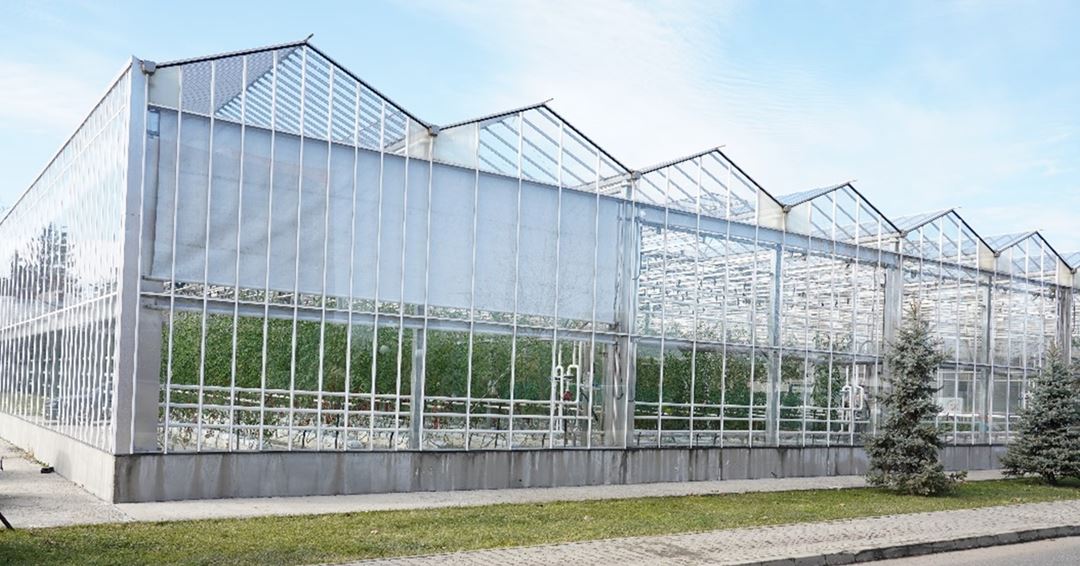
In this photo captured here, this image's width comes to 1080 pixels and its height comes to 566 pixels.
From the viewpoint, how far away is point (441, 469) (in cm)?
1923

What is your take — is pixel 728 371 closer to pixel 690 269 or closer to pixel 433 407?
pixel 690 269

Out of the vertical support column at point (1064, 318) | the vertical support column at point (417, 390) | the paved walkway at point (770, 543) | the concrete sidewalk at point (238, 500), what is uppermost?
the vertical support column at point (1064, 318)

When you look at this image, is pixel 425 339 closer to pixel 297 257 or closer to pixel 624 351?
pixel 297 257

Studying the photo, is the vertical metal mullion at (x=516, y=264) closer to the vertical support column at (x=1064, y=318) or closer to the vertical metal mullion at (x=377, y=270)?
the vertical metal mullion at (x=377, y=270)

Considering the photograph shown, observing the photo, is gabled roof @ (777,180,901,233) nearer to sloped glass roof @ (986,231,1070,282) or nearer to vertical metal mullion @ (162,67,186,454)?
sloped glass roof @ (986,231,1070,282)

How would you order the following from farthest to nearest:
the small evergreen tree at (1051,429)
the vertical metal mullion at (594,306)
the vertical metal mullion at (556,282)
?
the small evergreen tree at (1051,429), the vertical metal mullion at (594,306), the vertical metal mullion at (556,282)

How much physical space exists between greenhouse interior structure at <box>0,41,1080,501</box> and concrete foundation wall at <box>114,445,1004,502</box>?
5 cm

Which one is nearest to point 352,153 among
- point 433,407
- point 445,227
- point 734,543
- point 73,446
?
point 445,227

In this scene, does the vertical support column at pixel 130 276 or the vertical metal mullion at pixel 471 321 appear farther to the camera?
the vertical metal mullion at pixel 471 321

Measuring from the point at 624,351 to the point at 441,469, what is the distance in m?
5.09

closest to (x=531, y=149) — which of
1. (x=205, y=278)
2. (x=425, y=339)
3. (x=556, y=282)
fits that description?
(x=556, y=282)

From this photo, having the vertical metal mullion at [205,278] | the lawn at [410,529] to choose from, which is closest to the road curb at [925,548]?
the lawn at [410,529]

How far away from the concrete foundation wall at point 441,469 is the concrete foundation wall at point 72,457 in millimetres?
450

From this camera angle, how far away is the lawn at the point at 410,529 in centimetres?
1096
